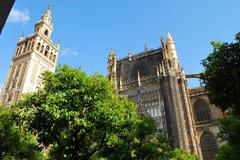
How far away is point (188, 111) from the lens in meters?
39.5

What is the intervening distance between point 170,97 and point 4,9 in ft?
122

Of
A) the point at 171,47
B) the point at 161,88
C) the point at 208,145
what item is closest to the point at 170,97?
the point at 161,88

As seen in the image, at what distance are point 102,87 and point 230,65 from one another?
712 centimetres

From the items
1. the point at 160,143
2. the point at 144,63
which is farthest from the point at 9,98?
the point at 160,143

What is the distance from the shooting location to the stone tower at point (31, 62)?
161ft

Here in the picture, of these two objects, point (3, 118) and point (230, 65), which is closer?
point (230, 65)

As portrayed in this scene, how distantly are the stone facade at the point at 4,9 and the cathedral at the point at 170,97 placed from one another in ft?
112

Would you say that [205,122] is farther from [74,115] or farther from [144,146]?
[74,115]

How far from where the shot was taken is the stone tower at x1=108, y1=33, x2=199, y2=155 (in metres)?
37.6

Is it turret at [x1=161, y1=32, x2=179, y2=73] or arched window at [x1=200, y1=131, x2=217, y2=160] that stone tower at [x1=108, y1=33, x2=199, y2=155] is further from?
arched window at [x1=200, y1=131, x2=217, y2=160]

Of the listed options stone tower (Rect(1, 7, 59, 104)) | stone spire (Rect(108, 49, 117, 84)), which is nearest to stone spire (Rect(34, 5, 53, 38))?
stone tower (Rect(1, 7, 59, 104))

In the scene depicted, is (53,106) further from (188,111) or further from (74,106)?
(188,111)

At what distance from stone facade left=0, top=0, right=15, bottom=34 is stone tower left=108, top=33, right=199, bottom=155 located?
3325 cm

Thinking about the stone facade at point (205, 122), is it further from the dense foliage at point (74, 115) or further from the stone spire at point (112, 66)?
the dense foliage at point (74, 115)
